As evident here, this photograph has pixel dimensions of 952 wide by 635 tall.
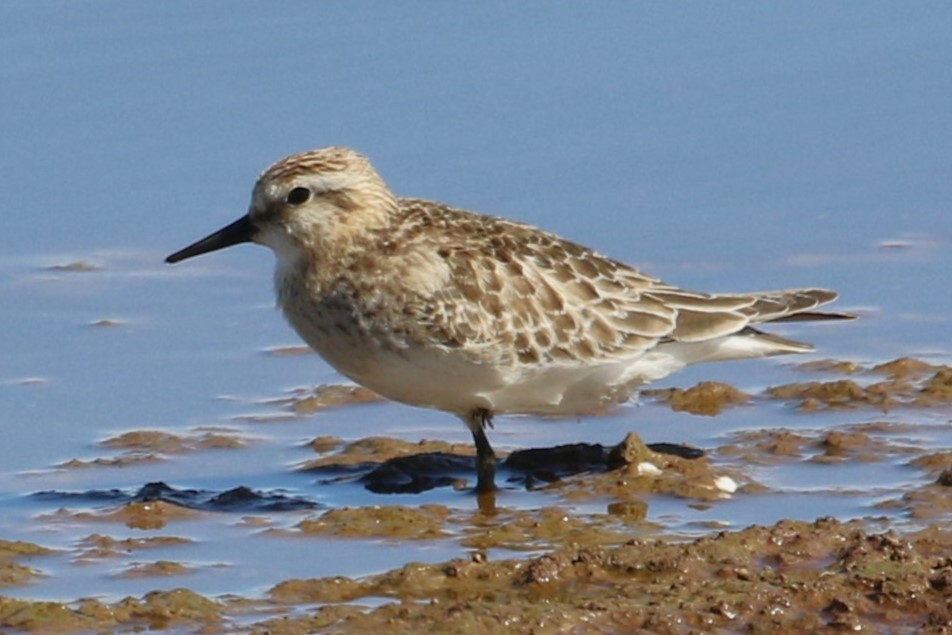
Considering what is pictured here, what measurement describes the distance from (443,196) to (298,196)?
9.73ft

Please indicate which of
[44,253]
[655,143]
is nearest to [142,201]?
[44,253]

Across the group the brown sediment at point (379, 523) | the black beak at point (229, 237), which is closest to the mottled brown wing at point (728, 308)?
the brown sediment at point (379, 523)

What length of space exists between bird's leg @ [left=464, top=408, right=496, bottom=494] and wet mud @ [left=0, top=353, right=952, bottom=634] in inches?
3.3

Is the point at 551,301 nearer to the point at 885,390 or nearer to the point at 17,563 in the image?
the point at 885,390

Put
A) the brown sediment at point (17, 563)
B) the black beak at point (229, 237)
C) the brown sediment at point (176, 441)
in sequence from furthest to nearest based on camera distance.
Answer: the brown sediment at point (176, 441)
the black beak at point (229, 237)
the brown sediment at point (17, 563)

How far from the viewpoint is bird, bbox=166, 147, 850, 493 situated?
10156 millimetres

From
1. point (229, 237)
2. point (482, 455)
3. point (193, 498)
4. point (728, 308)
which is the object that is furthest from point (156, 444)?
point (728, 308)

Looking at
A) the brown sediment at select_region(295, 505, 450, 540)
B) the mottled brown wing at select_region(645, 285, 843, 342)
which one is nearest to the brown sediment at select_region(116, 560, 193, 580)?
the brown sediment at select_region(295, 505, 450, 540)

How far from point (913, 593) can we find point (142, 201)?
6.63 meters

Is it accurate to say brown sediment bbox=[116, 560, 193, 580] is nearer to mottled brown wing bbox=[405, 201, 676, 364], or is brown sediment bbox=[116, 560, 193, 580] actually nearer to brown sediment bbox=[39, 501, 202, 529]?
brown sediment bbox=[39, 501, 202, 529]

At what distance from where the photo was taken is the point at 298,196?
1063 cm

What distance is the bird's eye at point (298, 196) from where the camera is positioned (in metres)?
10.6

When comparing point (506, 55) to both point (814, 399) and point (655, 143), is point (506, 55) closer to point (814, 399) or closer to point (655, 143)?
point (655, 143)

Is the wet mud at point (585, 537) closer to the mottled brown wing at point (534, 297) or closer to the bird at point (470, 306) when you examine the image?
the bird at point (470, 306)
